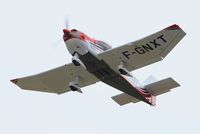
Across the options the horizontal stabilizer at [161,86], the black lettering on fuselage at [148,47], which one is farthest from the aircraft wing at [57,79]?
the black lettering on fuselage at [148,47]

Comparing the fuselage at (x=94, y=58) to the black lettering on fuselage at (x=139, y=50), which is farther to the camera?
the black lettering on fuselage at (x=139, y=50)

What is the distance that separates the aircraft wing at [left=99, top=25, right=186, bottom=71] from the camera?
139 ft

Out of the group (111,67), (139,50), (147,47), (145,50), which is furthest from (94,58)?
(147,47)

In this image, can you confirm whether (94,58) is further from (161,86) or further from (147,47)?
(161,86)

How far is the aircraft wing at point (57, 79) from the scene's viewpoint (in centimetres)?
4578

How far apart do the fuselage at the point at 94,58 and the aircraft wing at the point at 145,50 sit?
0.38 m

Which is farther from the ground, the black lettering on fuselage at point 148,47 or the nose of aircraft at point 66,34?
the nose of aircraft at point 66,34

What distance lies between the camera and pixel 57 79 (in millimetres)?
46625

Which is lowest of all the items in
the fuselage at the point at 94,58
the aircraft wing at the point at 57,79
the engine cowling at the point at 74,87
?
the engine cowling at the point at 74,87

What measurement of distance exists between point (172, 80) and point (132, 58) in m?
2.93

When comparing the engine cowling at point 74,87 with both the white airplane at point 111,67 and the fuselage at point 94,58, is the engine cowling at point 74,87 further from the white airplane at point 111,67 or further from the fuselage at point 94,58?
the fuselage at point 94,58

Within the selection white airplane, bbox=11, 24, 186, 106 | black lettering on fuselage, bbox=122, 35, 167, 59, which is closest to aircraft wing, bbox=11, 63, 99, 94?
white airplane, bbox=11, 24, 186, 106

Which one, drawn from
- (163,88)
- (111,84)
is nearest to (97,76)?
(111,84)

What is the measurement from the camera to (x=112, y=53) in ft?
143
